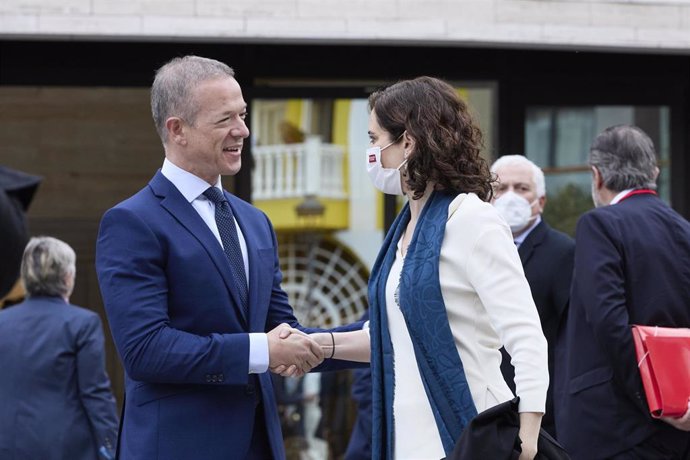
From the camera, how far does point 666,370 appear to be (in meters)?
5.04

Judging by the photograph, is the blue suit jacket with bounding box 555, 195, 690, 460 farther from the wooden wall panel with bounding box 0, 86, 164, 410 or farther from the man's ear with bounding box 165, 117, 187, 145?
the wooden wall panel with bounding box 0, 86, 164, 410

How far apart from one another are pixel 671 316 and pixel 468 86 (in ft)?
13.1

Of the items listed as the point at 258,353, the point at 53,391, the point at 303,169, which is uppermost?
the point at 303,169

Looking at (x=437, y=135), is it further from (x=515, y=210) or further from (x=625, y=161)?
(x=515, y=210)

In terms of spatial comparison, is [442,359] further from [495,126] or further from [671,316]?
[495,126]

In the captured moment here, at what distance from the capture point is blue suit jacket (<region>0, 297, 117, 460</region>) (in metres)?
6.78

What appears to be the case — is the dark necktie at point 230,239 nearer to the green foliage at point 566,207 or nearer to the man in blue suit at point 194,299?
the man in blue suit at point 194,299

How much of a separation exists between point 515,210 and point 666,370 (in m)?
1.65

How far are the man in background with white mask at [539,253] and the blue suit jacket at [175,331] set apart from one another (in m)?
2.22

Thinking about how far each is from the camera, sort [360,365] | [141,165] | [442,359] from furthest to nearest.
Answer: [141,165] < [360,365] < [442,359]

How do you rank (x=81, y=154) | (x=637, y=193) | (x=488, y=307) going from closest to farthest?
(x=488, y=307) → (x=637, y=193) → (x=81, y=154)

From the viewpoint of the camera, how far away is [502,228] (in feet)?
12.0

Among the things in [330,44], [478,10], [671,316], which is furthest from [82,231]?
[671,316]

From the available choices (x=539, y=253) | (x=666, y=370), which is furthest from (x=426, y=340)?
(x=539, y=253)
